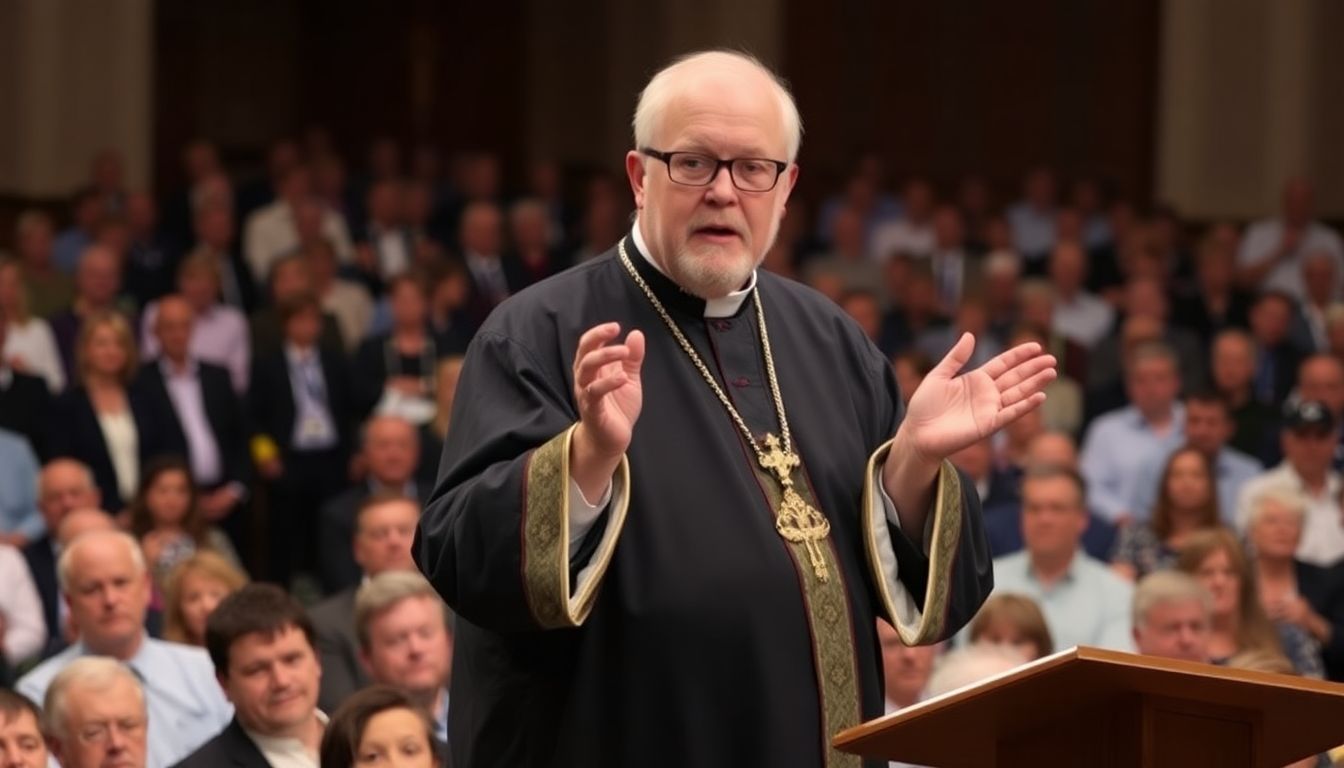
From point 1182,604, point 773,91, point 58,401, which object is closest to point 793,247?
point 58,401

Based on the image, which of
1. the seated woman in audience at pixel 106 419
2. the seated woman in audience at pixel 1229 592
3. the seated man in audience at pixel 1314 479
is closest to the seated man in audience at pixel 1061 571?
the seated woman in audience at pixel 1229 592

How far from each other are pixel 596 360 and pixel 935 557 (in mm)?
618

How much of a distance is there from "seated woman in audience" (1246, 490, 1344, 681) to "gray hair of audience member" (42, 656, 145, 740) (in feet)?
13.0

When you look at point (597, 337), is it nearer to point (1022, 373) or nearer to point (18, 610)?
point (1022, 373)

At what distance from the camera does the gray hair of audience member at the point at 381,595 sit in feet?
19.7

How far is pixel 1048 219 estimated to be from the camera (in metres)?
14.9

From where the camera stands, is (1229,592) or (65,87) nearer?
(1229,592)

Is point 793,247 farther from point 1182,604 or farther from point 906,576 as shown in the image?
point 906,576

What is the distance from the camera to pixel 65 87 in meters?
14.0

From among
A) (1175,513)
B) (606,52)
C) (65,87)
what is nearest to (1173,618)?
(1175,513)

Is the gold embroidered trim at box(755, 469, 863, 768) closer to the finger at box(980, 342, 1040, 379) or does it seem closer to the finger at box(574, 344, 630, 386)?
the finger at box(980, 342, 1040, 379)

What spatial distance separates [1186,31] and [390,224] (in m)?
5.23

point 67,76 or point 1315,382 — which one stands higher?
point 67,76

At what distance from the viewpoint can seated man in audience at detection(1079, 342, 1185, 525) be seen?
9734 mm
